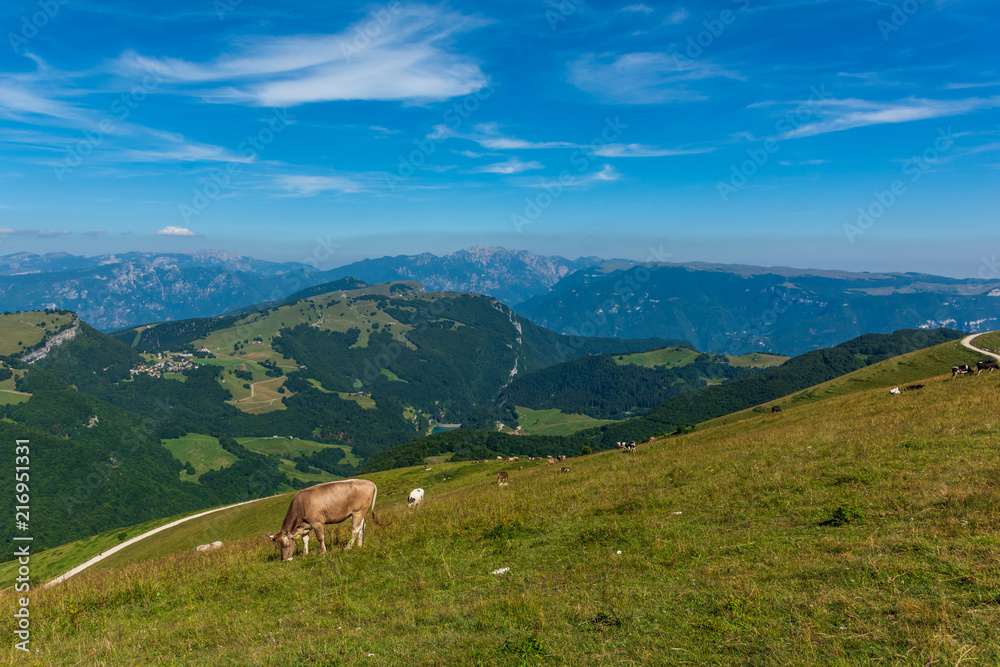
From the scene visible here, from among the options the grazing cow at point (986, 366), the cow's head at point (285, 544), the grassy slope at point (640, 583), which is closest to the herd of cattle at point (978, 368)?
the grazing cow at point (986, 366)

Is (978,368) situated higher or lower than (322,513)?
higher

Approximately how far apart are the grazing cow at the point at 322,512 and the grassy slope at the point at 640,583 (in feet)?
2.86

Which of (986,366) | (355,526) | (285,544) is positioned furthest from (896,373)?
(285,544)

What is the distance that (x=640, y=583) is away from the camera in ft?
37.1

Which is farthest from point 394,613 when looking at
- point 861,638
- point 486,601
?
point 861,638

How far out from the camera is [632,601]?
10.3 meters

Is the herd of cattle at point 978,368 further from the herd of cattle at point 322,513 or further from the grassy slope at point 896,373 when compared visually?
the herd of cattle at point 322,513

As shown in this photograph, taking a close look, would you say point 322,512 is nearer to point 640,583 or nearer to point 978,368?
point 640,583

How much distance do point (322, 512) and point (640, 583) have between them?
12981 millimetres

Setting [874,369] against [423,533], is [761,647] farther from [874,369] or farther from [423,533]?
[874,369]

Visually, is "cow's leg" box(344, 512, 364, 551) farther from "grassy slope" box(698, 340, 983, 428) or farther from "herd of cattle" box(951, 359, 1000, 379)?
"grassy slope" box(698, 340, 983, 428)

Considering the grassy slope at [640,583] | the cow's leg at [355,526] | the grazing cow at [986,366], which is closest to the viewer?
the grassy slope at [640,583]

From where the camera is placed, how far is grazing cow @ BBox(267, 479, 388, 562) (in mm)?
17672

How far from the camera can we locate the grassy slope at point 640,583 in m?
8.29
